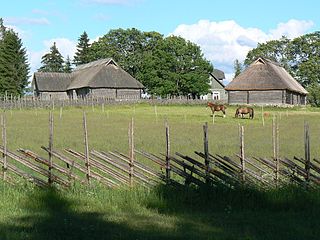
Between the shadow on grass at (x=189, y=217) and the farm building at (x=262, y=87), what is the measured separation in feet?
189

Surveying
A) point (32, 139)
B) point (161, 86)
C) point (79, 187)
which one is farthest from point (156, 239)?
point (161, 86)

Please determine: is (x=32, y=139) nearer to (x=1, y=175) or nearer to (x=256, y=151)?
(x=256, y=151)

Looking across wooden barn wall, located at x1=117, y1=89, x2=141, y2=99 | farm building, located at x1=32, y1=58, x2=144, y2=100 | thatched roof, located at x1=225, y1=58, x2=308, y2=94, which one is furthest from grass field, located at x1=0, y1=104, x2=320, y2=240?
wooden barn wall, located at x1=117, y1=89, x2=141, y2=99

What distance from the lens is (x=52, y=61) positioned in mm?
109250

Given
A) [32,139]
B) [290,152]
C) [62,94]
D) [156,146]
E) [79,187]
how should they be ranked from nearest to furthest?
[79,187], [290,152], [156,146], [32,139], [62,94]

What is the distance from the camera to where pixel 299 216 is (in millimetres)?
8453

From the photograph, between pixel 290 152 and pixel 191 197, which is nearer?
pixel 191 197

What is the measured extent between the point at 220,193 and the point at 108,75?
63.4 m

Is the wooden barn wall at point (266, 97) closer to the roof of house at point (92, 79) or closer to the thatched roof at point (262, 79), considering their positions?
the thatched roof at point (262, 79)

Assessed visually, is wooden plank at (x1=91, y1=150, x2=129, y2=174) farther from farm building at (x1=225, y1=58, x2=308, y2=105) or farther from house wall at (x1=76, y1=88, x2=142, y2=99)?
house wall at (x1=76, y1=88, x2=142, y2=99)

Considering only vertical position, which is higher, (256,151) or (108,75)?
(108,75)

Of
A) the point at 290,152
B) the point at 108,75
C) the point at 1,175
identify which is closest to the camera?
the point at 1,175

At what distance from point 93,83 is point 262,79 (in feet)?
73.7

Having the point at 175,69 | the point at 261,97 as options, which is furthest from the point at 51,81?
the point at 261,97
